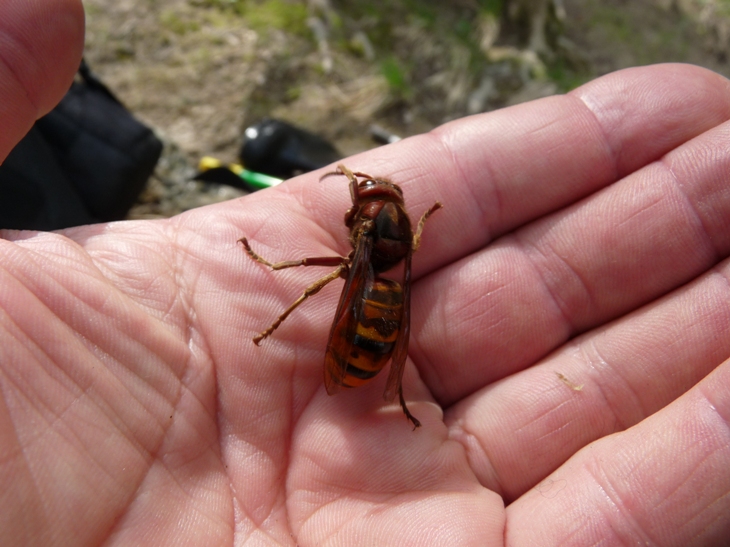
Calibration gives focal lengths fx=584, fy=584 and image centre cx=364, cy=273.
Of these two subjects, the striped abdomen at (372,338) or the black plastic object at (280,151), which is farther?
the black plastic object at (280,151)

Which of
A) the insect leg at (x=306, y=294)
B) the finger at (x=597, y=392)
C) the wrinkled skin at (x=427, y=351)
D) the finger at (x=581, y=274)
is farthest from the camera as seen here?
the finger at (x=581, y=274)

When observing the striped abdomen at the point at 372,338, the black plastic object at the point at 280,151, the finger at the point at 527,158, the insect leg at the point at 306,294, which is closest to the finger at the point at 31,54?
the finger at the point at 527,158

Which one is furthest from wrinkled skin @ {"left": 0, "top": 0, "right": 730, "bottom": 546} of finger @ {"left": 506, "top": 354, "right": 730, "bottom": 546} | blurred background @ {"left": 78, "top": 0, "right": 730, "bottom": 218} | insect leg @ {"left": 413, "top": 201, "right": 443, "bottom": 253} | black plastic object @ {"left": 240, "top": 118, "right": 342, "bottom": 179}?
blurred background @ {"left": 78, "top": 0, "right": 730, "bottom": 218}

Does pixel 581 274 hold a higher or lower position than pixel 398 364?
higher

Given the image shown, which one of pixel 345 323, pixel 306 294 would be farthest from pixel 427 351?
pixel 306 294

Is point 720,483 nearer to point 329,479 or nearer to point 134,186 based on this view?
point 329,479

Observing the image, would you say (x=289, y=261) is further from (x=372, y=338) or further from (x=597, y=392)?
(x=597, y=392)

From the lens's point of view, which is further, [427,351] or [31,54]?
[427,351]

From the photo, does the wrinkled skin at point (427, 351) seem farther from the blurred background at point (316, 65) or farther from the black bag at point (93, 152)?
the blurred background at point (316, 65)
